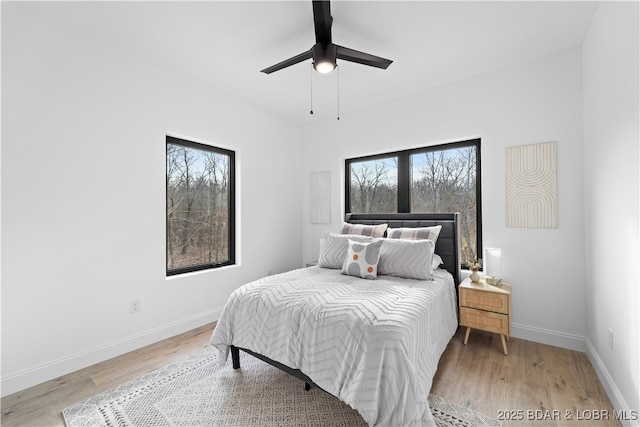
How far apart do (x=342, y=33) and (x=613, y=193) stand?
2.26 metres

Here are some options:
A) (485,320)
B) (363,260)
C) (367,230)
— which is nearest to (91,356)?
(363,260)

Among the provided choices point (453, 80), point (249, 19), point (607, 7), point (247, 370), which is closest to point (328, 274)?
point (247, 370)

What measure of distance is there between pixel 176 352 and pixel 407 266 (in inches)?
87.8

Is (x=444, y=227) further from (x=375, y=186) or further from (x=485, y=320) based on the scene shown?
(x=375, y=186)

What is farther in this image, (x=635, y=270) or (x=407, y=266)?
(x=407, y=266)

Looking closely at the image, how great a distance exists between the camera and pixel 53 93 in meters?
2.19

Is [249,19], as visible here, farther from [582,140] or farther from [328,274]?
[582,140]

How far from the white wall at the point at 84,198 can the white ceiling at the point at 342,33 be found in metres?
0.27

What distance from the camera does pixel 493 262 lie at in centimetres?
268

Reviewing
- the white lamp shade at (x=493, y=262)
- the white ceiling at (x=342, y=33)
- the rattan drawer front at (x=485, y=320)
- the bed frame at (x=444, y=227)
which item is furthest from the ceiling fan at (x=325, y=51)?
the rattan drawer front at (x=485, y=320)

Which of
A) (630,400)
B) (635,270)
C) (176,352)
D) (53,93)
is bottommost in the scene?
(176,352)

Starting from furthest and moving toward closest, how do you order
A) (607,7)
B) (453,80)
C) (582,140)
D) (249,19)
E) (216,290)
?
(216,290), (453,80), (582,140), (249,19), (607,7)

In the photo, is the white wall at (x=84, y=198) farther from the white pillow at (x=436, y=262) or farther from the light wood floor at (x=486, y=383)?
the white pillow at (x=436, y=262)

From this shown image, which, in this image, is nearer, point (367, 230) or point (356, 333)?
point (356, 333)
